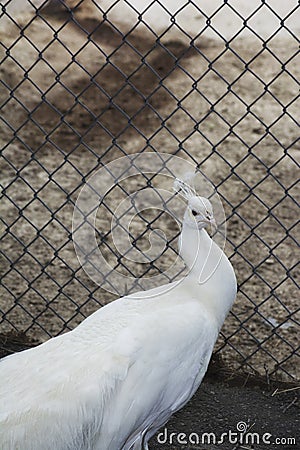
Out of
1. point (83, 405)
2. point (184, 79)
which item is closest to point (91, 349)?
point (83, 405)

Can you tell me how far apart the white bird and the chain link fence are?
69 cm

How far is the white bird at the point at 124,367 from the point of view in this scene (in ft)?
7.61

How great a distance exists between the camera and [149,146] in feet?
13.1

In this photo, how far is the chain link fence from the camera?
3.47m

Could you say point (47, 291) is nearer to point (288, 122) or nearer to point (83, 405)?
point (83, 405)

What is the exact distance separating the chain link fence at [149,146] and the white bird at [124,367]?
69 cm

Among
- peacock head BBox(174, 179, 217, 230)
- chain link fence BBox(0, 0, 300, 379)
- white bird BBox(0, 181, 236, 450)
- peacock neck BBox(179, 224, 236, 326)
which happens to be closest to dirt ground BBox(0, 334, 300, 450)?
chain link fence BBox(0, 0, 300, 379)

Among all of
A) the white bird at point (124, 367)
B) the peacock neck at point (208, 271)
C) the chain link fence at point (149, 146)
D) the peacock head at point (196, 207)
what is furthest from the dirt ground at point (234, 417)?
the peacock head at point (196, 207)

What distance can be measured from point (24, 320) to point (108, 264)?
588 millimetres

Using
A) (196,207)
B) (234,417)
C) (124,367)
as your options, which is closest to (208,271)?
(196,207)

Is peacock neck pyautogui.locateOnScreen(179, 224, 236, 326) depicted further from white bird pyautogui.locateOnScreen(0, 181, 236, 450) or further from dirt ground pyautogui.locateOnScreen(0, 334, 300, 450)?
dirt ground pyautogui.locateOnScreen(0, 334, 300, 450)

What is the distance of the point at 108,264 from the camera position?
4.10 meters

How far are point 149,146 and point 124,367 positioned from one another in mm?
1776

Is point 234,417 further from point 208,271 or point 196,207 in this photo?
point 196,207
